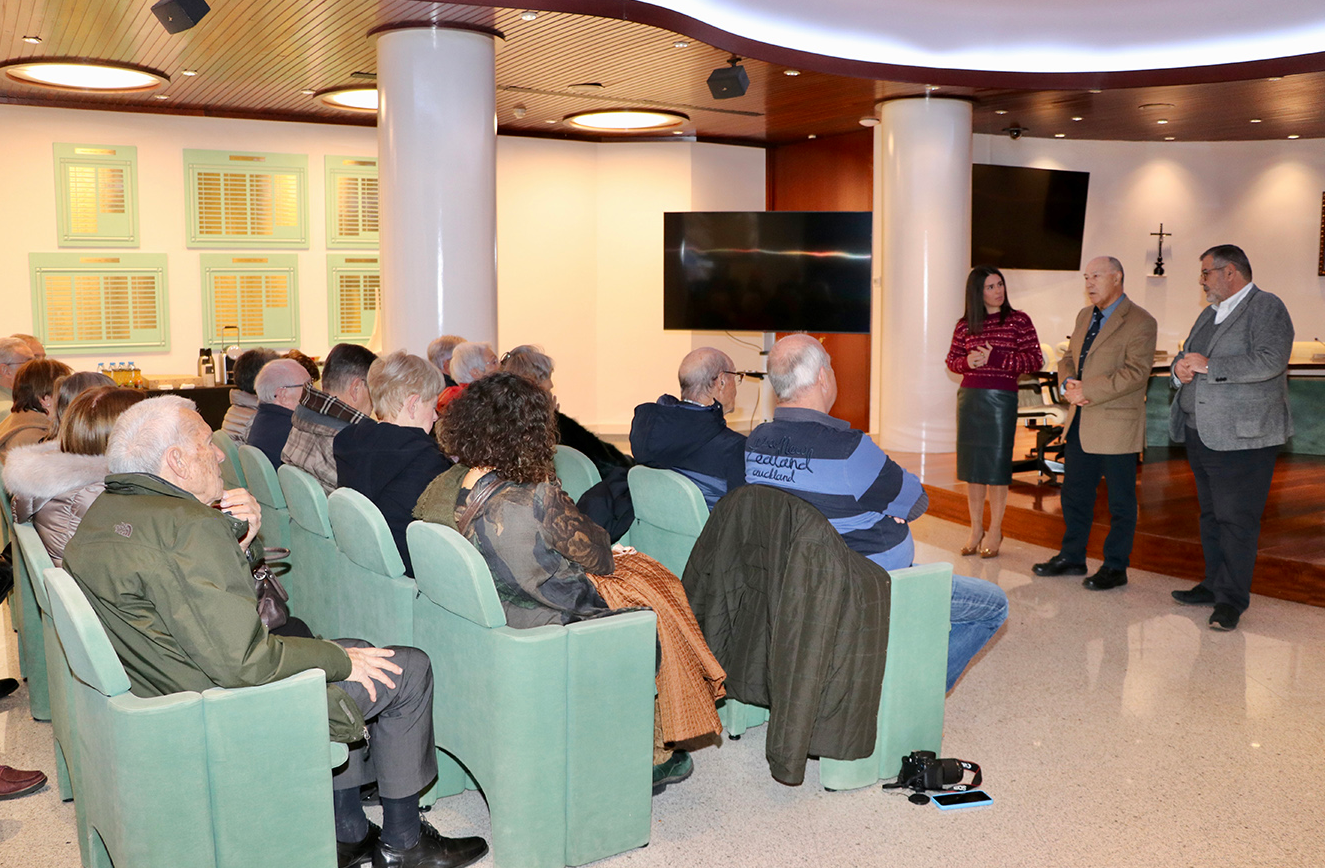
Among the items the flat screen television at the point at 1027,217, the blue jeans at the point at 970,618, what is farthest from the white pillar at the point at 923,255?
the blue jeans at the point at 970,618

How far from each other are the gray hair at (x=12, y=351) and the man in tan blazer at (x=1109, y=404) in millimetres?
5415

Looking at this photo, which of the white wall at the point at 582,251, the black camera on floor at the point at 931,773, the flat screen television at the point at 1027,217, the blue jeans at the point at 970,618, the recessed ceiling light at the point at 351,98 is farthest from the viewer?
the flat screen television at the point at 1027,217

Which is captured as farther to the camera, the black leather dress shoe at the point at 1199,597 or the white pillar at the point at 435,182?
the white pillar at the point at 435,182

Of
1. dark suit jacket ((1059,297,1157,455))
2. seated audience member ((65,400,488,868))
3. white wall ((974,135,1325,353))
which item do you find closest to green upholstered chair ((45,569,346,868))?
seated audience member ((65,400,488,868))

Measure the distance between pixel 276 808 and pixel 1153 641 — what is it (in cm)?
381

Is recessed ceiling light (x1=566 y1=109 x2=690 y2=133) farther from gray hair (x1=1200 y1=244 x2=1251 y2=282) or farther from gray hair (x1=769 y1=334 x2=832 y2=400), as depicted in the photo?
gray hair (x1=769 y1=334 x2=832 y2=400)

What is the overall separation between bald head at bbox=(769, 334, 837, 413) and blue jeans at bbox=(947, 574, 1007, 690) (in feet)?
2.95

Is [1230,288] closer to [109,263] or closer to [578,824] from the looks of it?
[578,824]

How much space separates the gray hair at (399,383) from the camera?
3502 millimetres

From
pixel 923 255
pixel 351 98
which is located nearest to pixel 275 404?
pixel 351 98

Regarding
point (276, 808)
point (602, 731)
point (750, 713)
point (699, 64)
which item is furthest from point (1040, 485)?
point (276, 808)

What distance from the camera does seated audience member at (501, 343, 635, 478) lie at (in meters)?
4.47

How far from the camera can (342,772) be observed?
282 centimetres

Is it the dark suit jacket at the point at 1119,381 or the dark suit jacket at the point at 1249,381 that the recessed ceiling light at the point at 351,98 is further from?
the dark suit jacket at the point at 1249,381
